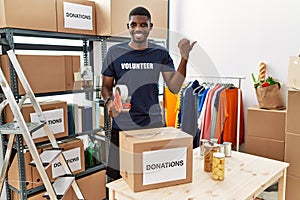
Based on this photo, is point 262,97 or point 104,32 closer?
point 104,32

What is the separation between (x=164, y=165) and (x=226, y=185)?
0.35m

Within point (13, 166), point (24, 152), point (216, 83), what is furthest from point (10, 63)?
point (216, 83)

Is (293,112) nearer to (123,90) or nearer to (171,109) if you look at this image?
(171,109)

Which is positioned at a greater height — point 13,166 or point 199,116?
point 199,116

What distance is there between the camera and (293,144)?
7.33 feet

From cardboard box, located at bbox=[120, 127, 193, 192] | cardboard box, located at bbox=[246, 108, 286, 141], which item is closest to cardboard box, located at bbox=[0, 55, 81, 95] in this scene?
cardboard box, located at bbox=[120, 127, 193, 192]

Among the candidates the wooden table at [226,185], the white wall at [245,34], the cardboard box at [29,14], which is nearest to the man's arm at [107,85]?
the wooden table at [226,185]

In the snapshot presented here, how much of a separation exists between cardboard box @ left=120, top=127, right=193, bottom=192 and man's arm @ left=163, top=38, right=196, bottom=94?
471mm

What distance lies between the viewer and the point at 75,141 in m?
2.31

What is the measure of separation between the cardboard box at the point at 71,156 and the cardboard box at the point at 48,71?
1.47 feet

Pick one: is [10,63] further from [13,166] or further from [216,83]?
[216,83]

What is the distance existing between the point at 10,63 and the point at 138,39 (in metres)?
0.89

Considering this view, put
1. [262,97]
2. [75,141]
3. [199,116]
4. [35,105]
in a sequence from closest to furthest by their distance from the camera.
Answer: [35,105]
[75,141]
[262,97]
[199,116]

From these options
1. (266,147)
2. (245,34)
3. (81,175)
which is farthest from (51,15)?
(266,147)
